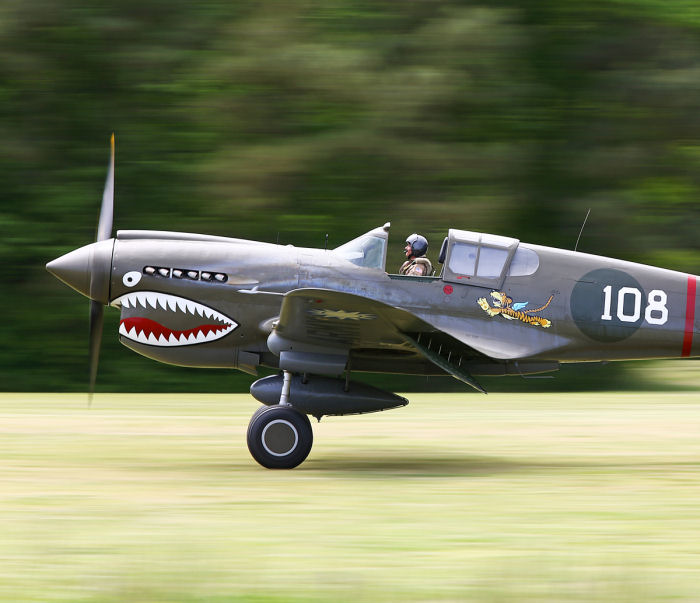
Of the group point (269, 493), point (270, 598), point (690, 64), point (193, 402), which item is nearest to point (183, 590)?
point (270, 598)

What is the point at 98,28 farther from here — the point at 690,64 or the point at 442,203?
the point at 690,64

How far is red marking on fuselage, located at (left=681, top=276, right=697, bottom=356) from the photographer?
31.2 feet

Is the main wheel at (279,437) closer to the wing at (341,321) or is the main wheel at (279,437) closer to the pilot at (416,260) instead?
the wing at (341,321)

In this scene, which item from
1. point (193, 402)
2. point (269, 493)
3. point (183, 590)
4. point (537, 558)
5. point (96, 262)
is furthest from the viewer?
point (193, 402)

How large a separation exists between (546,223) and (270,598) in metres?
16.2

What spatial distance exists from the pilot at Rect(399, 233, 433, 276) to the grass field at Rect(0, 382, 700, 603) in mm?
1858

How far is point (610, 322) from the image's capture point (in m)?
9.46

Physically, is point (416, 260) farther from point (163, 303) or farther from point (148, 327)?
point (148, 327)

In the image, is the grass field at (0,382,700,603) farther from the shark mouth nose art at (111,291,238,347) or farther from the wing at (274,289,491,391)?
the shark mouth nose art at (111,291,238,347)

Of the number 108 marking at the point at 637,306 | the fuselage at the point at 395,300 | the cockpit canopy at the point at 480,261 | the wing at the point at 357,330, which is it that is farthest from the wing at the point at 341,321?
the number 108 marking at the point at 637,306

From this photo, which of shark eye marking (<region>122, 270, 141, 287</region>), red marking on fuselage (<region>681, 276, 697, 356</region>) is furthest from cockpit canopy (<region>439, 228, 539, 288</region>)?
shark eye marking (<region>122, 270, 141, 287</region>)

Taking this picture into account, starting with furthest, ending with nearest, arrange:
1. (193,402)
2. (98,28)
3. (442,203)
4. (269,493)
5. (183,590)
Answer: (98,28) < (442,203) < (193,402) < (269,493) < (183,590)

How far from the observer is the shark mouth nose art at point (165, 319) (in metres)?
9.16

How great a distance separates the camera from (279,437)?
898 centimetres
